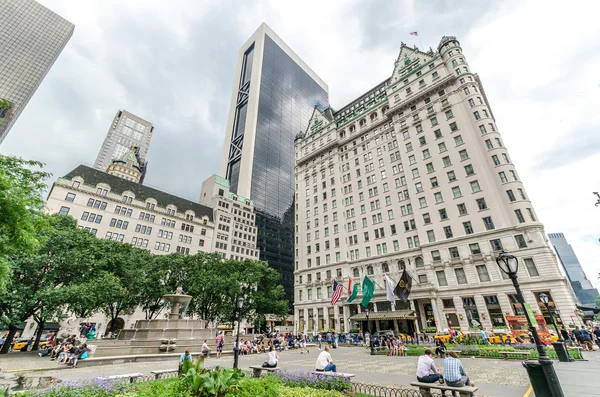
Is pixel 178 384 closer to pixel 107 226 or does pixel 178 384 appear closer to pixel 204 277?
pixel 204 277

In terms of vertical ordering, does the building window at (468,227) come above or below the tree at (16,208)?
above

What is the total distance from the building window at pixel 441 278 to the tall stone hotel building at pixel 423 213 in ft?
0.51

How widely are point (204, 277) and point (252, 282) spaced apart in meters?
9.61

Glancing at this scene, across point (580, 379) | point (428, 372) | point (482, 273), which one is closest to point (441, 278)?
point (482, 273)

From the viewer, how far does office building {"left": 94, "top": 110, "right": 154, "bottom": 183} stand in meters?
162

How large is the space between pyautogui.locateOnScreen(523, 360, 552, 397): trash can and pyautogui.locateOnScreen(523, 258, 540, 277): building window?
37.5m

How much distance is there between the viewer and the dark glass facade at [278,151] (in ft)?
370

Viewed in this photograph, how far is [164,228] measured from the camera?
69.0 metres

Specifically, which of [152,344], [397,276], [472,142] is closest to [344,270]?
[397,276]

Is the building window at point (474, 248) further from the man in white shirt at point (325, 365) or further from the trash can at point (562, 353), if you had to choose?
the man in white shirt at point (325, 365)

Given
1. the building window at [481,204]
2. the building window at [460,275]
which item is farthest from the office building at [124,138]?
the building window at [481,204]

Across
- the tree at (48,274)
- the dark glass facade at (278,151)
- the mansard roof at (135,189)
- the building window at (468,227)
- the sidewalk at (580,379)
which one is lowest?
the sidewalk at (580,379)

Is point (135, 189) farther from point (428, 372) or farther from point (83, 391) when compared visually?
point (428, 372)

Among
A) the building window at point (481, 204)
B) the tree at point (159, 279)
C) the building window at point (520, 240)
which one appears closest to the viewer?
Result: the building window at point (520, 240)
